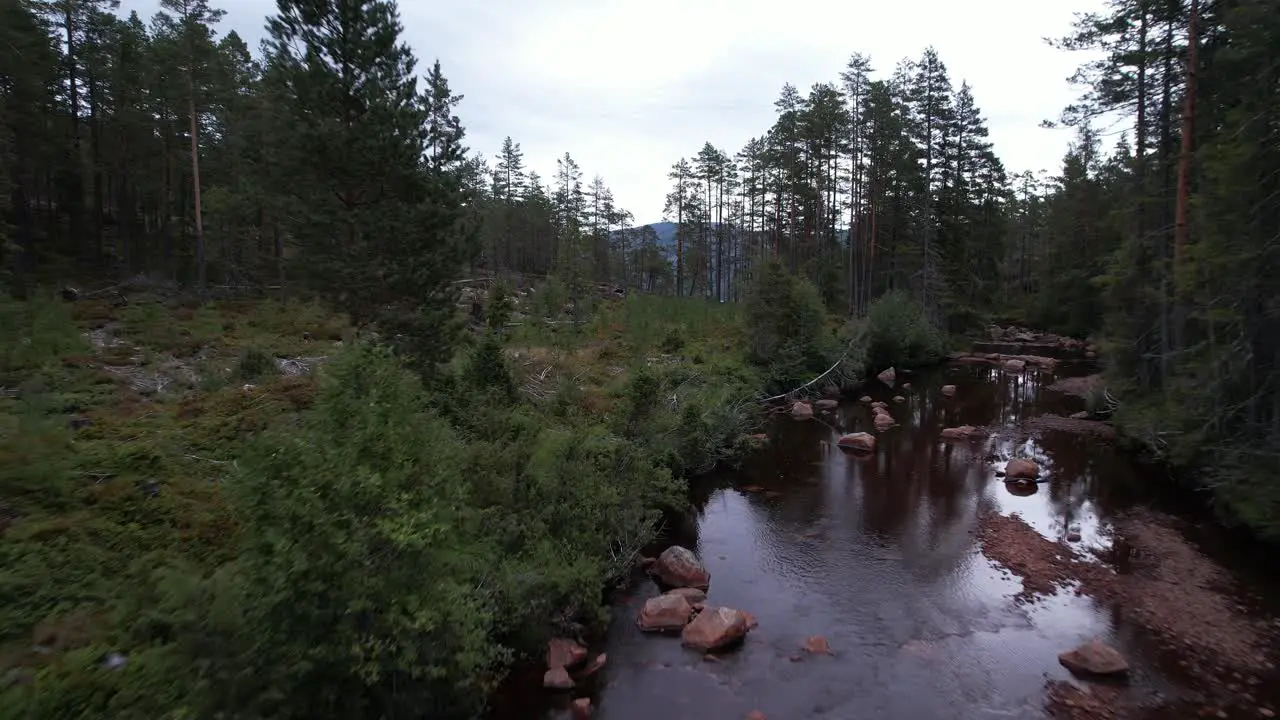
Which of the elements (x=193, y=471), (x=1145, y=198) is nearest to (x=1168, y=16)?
(x=1145, y=198)

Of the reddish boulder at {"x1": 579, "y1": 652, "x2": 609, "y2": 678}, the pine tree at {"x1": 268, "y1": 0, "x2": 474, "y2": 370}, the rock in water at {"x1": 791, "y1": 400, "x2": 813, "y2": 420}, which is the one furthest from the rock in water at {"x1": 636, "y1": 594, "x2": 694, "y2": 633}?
the rock in water at {"x1": 791, "y1": 400, "x2": 813, "y2": 420}

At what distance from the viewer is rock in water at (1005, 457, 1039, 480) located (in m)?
17.2

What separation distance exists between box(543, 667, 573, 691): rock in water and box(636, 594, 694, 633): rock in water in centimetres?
184

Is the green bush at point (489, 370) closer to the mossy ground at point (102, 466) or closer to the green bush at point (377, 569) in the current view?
the mossy ground at point (102, 466)

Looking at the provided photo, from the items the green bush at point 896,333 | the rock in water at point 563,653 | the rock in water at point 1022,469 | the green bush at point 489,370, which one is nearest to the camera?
the rock in water at point 563,653

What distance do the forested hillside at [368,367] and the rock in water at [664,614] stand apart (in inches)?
39.8

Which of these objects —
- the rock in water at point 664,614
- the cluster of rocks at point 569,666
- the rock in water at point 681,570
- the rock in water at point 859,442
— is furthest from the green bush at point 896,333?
the cluster of rocks at point 569,666

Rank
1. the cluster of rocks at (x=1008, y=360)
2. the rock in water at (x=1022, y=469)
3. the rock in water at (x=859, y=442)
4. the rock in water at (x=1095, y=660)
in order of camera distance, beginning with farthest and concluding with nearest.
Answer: the cluster of rocks at (x=1008, y=360) → the rock in water at (x=859, y=442) → the rock in water at (x=1022, y=469) → the rock in water at (x=1095, y=660)

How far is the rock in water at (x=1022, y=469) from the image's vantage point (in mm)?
17156

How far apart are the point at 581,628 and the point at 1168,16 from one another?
21.5 metres

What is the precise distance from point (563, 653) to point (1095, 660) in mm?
7659

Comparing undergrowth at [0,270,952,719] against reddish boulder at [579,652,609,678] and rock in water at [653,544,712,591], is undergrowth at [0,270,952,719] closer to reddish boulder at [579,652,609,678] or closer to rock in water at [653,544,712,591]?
rock in water at [653,544,712,591]

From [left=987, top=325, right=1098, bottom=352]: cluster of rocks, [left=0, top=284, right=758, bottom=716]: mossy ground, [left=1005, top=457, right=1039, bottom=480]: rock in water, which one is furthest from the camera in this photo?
[left=987, top=325, right=1098, bottom=352]: cluster of rocks

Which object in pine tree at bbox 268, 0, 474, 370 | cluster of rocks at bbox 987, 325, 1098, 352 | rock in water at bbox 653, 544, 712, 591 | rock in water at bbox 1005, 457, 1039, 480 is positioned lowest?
rock in water at bbox 653, 544, 712, 591
